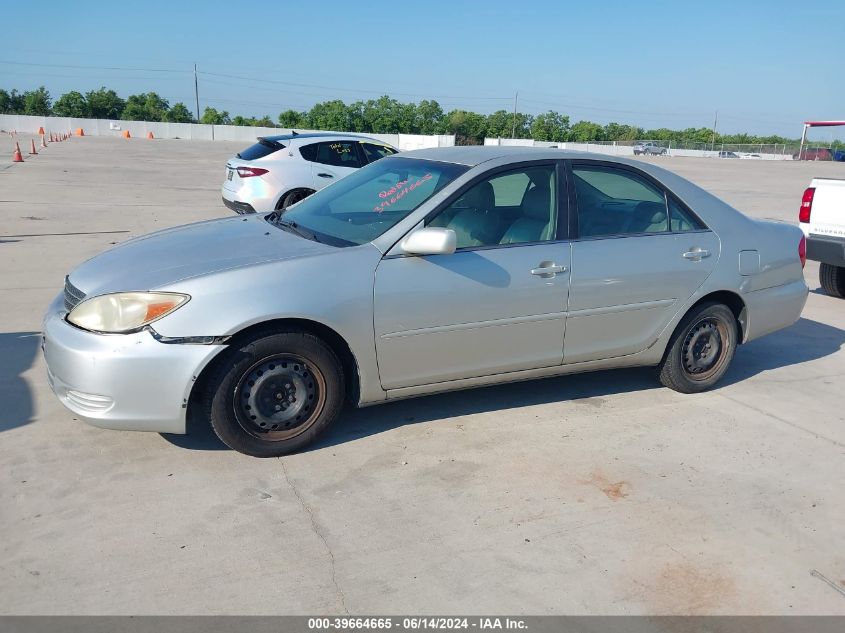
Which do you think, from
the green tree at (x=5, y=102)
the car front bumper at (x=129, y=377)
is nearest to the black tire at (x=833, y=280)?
the car front bumper at (x=129, y=377)

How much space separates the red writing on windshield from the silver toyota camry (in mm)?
14

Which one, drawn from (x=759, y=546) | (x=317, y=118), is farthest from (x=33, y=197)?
(x=317, y=118)

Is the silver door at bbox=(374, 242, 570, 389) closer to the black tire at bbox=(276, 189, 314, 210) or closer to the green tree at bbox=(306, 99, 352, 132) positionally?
the black tire at bbox=(276, 189, 314, 210)

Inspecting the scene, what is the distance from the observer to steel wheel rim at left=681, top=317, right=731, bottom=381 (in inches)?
207

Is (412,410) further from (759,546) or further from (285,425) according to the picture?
(759,546)

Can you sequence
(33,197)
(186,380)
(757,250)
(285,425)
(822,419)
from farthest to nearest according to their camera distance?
(33,197) < (757,250) < (822,419) < (285,425) < (186,380)

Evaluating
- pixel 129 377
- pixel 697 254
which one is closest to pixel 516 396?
pixel 697 254

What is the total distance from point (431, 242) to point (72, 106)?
9821 centimetres

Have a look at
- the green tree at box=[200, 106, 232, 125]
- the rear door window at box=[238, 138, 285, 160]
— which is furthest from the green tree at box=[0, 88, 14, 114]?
the rear door window at box=[238, 138, 285, 160]

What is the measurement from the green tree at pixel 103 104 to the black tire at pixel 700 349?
96147mm

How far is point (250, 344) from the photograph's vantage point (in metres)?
3.83

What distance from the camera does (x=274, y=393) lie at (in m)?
4.00

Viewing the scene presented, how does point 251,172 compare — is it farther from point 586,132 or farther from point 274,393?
point 586,132

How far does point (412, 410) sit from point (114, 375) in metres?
1.87
